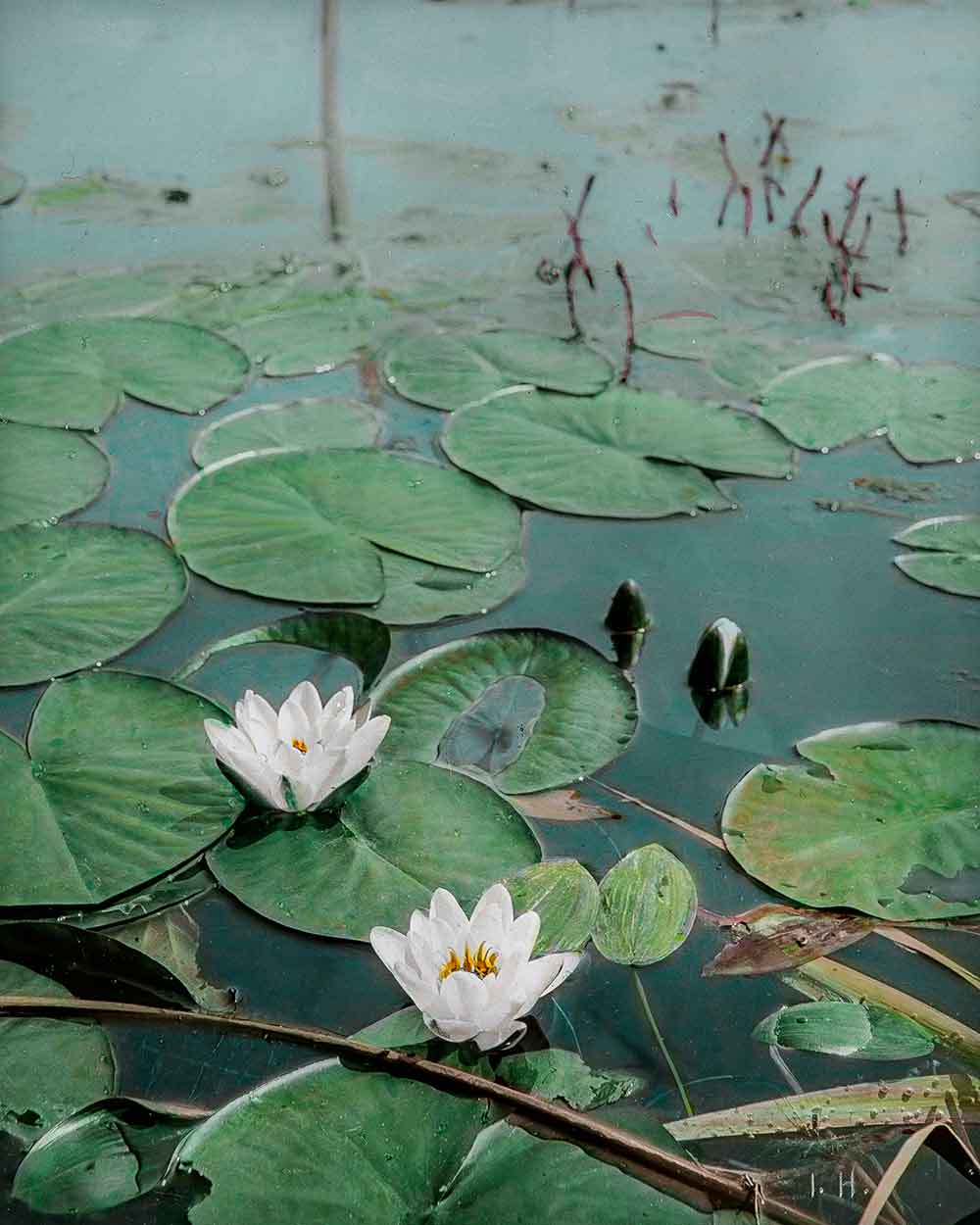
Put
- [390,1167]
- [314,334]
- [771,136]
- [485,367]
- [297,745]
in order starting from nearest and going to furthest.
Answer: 1. [390,1167]
2. [297,745]
3. [485,367]
4. [314,334]
5. [771,136]

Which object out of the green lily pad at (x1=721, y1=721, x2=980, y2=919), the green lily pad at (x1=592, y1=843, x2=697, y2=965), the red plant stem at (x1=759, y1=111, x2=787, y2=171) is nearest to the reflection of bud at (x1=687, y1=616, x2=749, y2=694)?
the green lily pad at (x1=721, y1=721, x2=980, y2=919)

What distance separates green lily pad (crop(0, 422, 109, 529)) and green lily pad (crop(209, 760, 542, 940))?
34.0 inches

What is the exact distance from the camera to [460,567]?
6.95 ft

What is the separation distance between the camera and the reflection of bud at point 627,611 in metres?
1.99

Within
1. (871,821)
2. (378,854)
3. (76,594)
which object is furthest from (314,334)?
(871,821)

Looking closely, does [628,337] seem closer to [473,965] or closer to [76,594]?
[76,594]

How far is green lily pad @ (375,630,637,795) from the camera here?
1.73m

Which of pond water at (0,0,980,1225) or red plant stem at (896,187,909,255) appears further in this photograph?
red plant stem at (896,187,909,255)

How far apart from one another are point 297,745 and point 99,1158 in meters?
0.53

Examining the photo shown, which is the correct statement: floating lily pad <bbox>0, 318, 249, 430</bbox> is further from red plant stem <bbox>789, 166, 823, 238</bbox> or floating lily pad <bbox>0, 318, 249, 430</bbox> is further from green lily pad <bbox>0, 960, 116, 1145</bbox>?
red plant stem <bbox>789, 166, 823, 238</bbox>

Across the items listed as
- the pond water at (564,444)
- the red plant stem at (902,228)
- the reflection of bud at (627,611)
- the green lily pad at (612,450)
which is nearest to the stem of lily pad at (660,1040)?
the pond water at (564,444)

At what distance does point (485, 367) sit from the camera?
271 centimetres

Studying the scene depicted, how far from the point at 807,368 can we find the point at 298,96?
2.24 metres

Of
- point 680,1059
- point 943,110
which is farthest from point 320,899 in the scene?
point 943,110
